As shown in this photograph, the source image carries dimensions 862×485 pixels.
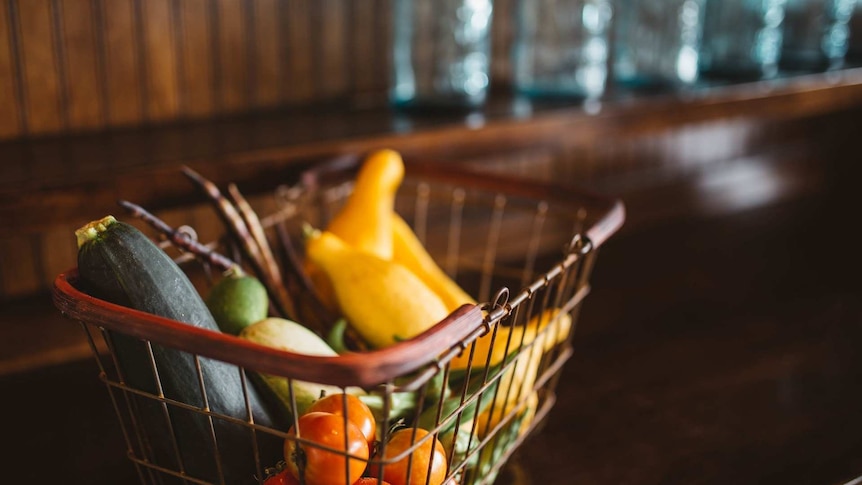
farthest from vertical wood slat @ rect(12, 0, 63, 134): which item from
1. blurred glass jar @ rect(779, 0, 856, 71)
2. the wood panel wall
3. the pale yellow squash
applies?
blurred glass jar @ rect(779, 0, 856, 71)

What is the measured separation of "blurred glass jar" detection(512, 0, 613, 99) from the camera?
112 cm

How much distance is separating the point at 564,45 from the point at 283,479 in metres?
0.85

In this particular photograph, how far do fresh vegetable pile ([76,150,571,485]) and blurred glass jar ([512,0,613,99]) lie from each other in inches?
20.0

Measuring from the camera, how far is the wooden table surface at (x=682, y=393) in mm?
673

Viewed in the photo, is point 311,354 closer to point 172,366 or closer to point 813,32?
point 172,366

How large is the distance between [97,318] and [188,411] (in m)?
0.09

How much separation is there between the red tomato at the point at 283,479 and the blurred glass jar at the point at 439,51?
2.06 ft

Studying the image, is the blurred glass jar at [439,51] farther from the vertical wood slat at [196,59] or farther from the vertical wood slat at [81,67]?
the vertical wood slat at [81,67]

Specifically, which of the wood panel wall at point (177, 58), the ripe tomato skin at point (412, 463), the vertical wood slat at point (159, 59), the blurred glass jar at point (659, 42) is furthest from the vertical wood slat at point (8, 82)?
the blurred glass jar at point (659, 42)

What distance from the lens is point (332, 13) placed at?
1.04 m

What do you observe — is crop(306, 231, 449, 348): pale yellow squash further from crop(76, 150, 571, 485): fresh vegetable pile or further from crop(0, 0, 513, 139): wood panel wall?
Result: crop(0, 0, 513, 139): wood panel wall

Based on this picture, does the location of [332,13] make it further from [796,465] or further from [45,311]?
[796,465]

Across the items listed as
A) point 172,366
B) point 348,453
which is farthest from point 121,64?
point 348,453

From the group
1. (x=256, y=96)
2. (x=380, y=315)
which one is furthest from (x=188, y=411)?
(x=256, y=96)
